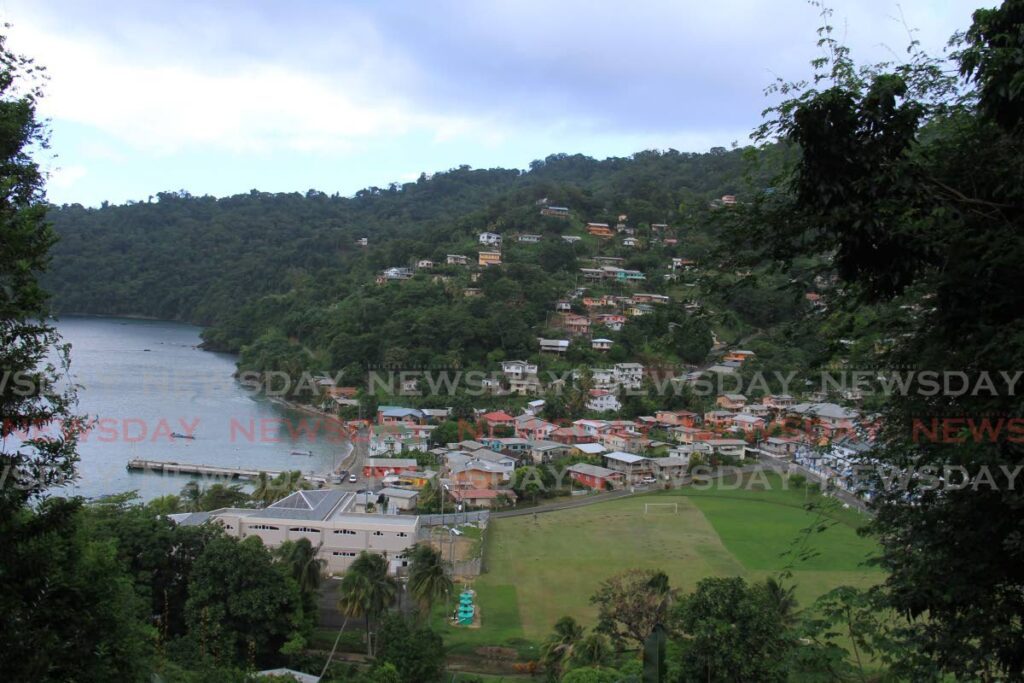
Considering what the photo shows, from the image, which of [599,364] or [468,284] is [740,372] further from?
[468,284]

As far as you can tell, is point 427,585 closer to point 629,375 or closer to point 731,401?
point 731,401

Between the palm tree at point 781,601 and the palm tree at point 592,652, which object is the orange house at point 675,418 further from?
the palm tree at point 592,652

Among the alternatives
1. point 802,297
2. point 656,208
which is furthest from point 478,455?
point 656,208

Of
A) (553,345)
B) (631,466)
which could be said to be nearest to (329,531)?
(631,466)

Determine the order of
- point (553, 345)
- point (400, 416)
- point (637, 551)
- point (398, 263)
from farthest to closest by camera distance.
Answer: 1. point (398, 263)
2. point (553, 345)
3. point (400, 416)
4. point (637, 551)

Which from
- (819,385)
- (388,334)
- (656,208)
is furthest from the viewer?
(656,208)

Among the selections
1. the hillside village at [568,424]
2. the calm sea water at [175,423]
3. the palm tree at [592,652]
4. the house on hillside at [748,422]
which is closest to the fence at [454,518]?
the hillside village at [568,424]
